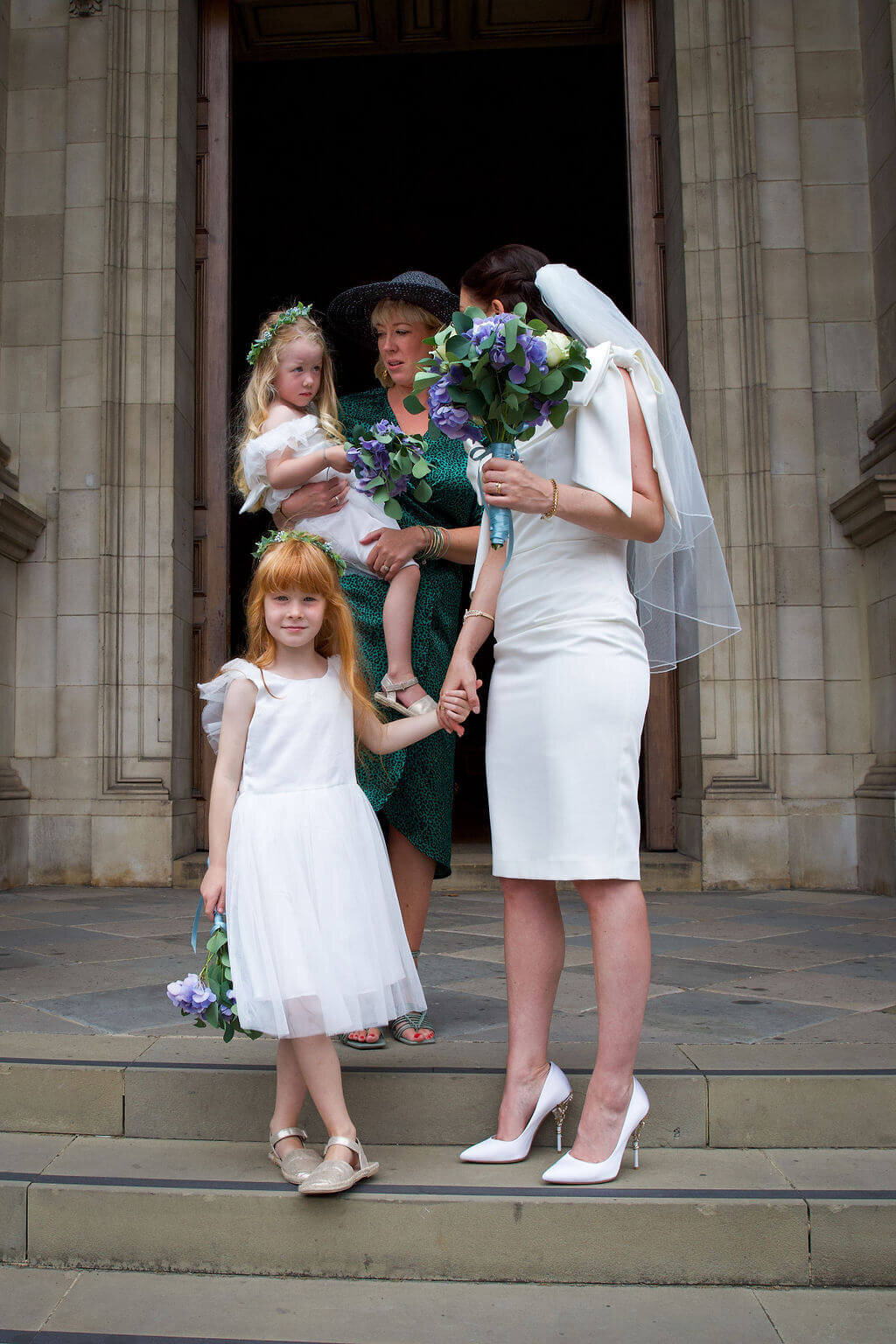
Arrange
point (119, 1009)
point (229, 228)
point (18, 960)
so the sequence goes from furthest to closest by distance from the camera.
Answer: point (229, 228), point (18, 960), point (119, 1009)

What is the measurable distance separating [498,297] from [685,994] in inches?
86.1

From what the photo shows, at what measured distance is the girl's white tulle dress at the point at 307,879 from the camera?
2371mm

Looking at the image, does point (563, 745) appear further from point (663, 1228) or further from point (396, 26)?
point (396, 26)

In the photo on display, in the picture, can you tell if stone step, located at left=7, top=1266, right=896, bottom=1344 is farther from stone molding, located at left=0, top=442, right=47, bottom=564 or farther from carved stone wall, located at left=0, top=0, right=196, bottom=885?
stone molding, located at left=0, top=442, right=47, bottom=564

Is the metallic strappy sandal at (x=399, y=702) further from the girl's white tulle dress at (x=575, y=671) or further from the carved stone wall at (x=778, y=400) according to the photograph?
the carved stone wall at (x=778, y=400)

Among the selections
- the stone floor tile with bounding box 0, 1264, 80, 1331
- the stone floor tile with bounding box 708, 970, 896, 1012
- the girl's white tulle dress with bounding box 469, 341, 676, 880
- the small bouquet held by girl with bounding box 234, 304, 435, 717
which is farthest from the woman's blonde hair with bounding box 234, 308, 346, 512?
the stone floor tile with bounding box 708, 970, 896, 1012

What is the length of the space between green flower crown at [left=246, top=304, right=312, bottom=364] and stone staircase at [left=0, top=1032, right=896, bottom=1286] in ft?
6.06

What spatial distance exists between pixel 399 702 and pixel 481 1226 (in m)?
1.26

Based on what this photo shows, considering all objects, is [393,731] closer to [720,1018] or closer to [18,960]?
[720,1018]

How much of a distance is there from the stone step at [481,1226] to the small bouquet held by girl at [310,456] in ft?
3.73

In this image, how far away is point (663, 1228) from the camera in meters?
2.32

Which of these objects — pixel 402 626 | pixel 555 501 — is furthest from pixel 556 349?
pixel 402 626

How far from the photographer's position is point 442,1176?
2.50 metres

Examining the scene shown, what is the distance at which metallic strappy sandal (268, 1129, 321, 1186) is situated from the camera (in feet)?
7.98
